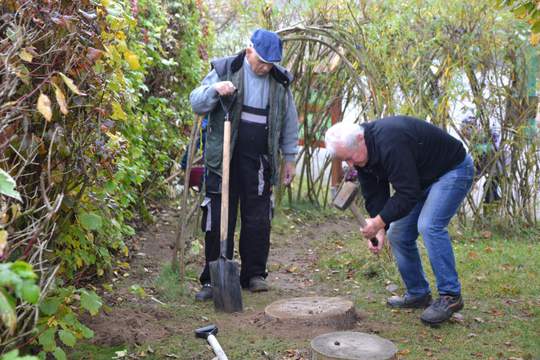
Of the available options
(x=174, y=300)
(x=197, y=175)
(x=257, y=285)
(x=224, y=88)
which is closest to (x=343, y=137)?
(x=224, y=88)

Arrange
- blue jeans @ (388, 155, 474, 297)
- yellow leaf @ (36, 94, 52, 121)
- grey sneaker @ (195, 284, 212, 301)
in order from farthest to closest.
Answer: grey sneaker @ (195, 284, 212, 301), blue jeans @ (388, 155, 474, 297), yellow leaf @ (36, 94, 52, 121)

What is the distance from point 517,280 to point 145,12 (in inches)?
159

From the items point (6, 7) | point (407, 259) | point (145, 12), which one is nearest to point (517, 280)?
point (407, 259)

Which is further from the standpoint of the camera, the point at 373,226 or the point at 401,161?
the point at 373,226

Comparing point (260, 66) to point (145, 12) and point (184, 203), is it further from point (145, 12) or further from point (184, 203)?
point (145, 12)

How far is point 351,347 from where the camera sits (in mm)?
3924

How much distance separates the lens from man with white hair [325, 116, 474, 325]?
4242 millimetres

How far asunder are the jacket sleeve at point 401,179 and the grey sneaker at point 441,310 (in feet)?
2.67

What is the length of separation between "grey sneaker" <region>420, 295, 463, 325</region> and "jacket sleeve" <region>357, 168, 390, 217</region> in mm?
719

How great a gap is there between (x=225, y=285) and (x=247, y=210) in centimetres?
70

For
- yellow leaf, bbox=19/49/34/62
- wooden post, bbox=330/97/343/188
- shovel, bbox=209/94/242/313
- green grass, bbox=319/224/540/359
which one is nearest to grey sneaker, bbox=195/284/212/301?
shovel, bbox=209/94/242/313

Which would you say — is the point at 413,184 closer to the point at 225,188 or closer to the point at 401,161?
the point at 401,161

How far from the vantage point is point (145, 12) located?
6.62 m

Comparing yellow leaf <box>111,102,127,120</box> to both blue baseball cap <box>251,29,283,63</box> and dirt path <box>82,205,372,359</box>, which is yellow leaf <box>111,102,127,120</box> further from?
blue baseball cap <box>251,29,283,63</box>
